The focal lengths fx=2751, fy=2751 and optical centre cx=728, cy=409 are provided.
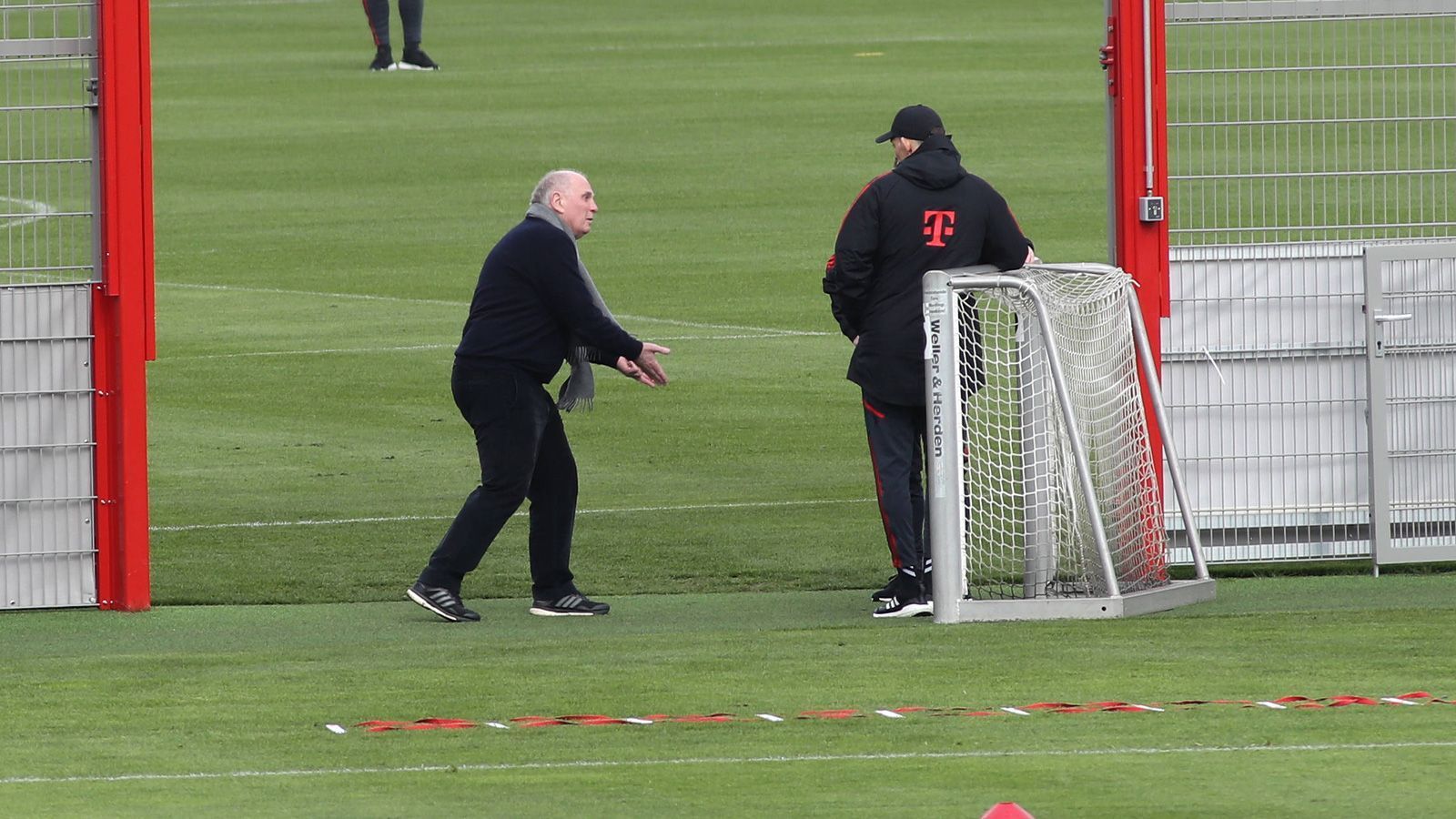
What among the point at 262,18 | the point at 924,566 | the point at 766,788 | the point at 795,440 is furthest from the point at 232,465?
the point at 262,18

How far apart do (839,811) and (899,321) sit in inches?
138

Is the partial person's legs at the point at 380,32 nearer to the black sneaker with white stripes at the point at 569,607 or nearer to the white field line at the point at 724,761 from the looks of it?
the black sneaker with white stripes at the point at 569,607

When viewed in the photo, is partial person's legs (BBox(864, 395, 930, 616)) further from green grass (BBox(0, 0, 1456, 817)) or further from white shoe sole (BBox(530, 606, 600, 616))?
white shoe sole (BBox(530, 606, 600, 616))

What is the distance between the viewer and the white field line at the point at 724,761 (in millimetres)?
7938

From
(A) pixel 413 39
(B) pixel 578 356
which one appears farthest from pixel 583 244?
(A) pixel 413 39

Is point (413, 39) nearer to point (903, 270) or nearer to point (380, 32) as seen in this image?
point (380, 32)

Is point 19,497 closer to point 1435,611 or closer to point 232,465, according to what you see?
point 232,465

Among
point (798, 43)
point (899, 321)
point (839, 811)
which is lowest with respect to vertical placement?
point (839, 811)

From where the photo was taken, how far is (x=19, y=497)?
11.3 metres

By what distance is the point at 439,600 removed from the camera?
35.2ft

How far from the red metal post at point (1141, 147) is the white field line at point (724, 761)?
3.58 m

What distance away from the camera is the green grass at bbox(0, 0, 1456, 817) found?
25.7 feet

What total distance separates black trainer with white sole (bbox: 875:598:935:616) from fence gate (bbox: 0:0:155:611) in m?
3.07

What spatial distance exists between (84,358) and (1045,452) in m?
3.93
